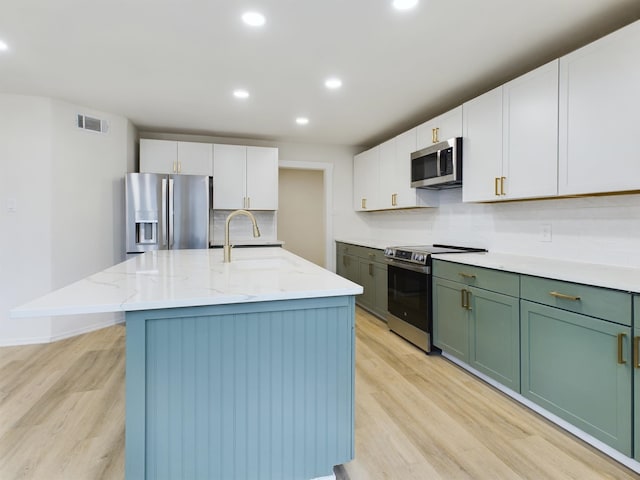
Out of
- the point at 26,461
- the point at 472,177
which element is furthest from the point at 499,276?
the point at 26,461

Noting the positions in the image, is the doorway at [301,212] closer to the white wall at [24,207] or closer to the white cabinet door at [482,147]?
the white wall at [24,207]

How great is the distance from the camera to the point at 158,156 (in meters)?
4.28

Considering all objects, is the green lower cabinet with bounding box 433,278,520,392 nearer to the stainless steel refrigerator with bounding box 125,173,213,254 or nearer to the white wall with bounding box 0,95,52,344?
the stainless steel refrigerator with bounding box 125,173,213,254

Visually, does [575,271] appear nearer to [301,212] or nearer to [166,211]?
[166,211]

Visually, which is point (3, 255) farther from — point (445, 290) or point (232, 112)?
point (445, 290)

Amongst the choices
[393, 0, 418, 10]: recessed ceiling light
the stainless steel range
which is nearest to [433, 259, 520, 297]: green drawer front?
the stainless steel range

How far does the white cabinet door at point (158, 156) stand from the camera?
423cm

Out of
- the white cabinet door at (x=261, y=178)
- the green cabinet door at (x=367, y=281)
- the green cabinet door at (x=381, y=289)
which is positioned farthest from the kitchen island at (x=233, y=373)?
the white cabinet door at (x=261, y=178)

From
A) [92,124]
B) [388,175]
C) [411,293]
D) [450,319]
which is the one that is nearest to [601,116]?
[450,319]

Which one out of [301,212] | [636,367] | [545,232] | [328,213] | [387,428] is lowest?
[387,428]

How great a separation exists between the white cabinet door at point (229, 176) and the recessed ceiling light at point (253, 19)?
8.31 ft

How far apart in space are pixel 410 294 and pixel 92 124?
3726 mm

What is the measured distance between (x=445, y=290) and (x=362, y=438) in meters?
1.39

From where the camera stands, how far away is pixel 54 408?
7.14 ft
